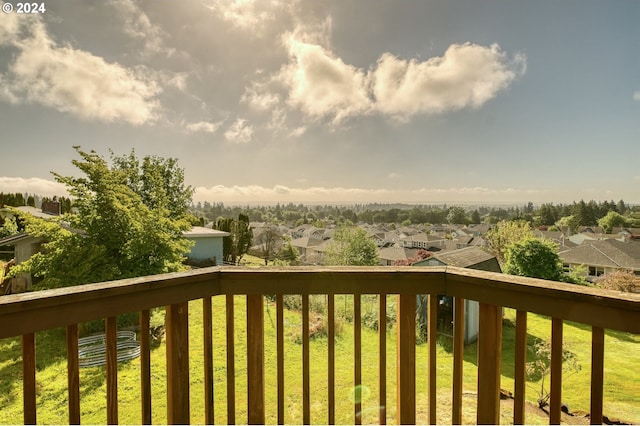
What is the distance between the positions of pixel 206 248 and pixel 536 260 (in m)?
15.5

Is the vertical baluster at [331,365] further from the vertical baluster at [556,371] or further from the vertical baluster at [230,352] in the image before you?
the vertical baluster at [556,371]

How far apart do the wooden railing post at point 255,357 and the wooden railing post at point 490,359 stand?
0.83 meters

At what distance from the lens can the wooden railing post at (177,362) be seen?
117 centimetres

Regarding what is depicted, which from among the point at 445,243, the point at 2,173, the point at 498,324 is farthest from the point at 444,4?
the point at 445,243

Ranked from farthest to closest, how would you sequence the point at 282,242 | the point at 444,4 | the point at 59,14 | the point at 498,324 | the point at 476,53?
the point at 282,242 → the point at 476,53 → the point at 444,4 → the point at 59,14 → the point at 498,324

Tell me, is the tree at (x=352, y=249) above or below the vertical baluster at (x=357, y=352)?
below

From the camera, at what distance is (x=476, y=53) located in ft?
26.7

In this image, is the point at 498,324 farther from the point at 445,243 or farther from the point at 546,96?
the point at 445,243

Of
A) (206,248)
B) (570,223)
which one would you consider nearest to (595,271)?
(570,223)

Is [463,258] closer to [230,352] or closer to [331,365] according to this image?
[331,365]

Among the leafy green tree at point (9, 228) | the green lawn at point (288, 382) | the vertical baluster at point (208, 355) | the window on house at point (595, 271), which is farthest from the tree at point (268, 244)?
the vertical baluster at point (208, 355)

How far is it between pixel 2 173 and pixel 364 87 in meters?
13.7

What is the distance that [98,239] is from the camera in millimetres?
8078

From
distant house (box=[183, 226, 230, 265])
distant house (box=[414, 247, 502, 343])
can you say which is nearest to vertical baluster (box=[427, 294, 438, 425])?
distant house (box=[414, 247, 502, 343])
